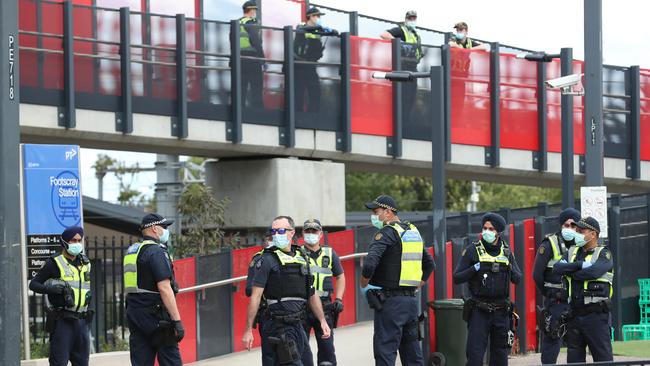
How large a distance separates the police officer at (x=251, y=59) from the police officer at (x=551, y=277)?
8531 millimetres

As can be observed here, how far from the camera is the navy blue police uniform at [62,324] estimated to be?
1455cm

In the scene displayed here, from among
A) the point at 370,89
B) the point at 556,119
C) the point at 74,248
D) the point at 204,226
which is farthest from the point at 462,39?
the point at 74,248

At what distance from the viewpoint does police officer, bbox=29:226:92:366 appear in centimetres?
1455

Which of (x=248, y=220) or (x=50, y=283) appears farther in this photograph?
(x=248, y=220)

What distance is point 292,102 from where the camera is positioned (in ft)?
76.1

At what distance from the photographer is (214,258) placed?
19047 mm

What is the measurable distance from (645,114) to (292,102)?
312 inches

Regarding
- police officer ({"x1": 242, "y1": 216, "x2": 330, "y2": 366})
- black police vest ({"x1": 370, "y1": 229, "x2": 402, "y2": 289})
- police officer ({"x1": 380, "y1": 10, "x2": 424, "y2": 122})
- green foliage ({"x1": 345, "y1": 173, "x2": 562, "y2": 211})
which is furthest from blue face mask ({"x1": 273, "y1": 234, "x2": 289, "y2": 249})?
green foliage ({"x1": 345, "y1": 173, "x2": 562, "y2": 211})

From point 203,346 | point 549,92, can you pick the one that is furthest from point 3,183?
point 549,92

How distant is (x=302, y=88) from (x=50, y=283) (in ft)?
31.8

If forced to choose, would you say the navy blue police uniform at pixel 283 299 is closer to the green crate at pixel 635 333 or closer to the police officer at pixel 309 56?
the green crate at pixel 635 333

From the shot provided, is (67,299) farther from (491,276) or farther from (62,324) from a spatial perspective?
(491,276)

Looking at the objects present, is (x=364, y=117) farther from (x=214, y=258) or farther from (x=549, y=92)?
(x=214, y=258)

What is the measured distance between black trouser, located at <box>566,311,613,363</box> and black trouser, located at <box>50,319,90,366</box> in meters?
4.94
